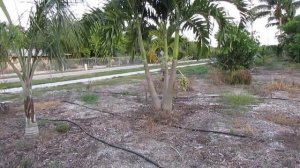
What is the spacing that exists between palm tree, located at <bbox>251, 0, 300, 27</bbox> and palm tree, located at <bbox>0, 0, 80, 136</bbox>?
98.2 ft

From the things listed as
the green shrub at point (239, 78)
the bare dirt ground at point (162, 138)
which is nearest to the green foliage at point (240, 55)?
the green shrub at point (239, 78)

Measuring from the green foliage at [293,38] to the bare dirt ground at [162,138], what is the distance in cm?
1560

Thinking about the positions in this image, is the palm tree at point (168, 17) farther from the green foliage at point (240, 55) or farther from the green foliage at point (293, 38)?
the green foliage at point (293, 38)

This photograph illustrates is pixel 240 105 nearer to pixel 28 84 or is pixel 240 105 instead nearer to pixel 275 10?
pixel 28 84

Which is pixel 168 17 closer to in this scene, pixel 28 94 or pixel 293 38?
pixel 28 94

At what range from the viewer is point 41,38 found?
5652mm

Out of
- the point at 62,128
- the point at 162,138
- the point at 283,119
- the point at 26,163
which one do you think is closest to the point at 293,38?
the point at 283,119

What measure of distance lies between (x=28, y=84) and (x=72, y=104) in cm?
346

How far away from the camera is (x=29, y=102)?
20.3ft

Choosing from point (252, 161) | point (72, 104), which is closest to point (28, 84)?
point (72, 104)

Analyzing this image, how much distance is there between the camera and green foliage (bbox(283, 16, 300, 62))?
74.3 ft

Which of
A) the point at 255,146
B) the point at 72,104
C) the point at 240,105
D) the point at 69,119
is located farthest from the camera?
the point at 72,104

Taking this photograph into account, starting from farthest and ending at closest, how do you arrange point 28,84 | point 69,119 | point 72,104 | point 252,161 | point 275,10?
point 275,10
point 72,104
point 69,119
point 28,84
point 252,161

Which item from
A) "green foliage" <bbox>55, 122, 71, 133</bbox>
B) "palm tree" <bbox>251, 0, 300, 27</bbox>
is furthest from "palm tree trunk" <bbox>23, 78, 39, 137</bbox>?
"palm tree" <bbox>251, 0, 300, 27</bbox>
